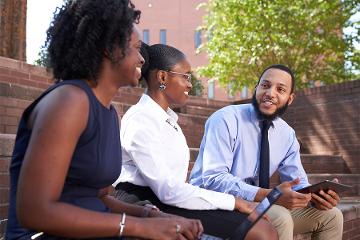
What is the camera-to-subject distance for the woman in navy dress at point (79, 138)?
1.28 metres

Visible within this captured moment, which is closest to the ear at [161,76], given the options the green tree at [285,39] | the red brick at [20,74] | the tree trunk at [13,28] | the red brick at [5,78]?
the red brick at [5,78]

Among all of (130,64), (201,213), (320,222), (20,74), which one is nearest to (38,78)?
(20,74)

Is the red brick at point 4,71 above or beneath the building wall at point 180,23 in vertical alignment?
beneath

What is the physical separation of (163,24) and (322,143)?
108ft

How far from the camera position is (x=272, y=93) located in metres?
3.15

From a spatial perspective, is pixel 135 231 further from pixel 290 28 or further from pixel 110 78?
pixel 290 28

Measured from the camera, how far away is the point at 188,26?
130 feet

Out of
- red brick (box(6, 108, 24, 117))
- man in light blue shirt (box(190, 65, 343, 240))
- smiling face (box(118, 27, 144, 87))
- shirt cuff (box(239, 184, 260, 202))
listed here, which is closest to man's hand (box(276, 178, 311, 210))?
man in light blue shirt (box(190, 65, 343, 240))

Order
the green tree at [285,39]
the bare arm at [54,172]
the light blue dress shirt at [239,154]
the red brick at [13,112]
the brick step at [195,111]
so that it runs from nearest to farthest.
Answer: the bare arm at [54,172], the light blue dress shirt at [239,154], the red brick at [13,112], the brick step at [195,111], the green tree at [285,39]

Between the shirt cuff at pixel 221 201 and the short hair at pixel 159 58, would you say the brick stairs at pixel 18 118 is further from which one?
the shirt cuff at pixel 221 201

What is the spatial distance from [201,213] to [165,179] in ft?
0.80

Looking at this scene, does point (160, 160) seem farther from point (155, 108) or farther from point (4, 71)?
point (4, 71)

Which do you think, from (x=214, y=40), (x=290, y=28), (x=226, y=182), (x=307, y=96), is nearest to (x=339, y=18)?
(x=290, y=28)

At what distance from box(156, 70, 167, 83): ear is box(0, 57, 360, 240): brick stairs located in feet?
2.33
